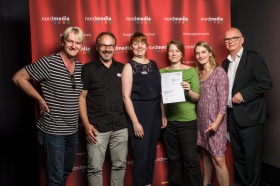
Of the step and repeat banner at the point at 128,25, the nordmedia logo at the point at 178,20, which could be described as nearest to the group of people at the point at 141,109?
the step and repeat banner at the point at 128,25

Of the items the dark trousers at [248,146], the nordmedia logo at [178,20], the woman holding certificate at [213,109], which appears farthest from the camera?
the nordmedia logo at [178,20]

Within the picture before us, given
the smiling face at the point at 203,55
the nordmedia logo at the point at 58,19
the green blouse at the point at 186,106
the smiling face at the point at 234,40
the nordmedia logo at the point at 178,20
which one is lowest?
the green blouse at the point at 186,106

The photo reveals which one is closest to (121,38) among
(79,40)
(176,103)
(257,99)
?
(79,40)

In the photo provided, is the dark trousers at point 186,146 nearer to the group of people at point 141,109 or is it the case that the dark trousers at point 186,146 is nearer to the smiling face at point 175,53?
the group of people at point 141,109

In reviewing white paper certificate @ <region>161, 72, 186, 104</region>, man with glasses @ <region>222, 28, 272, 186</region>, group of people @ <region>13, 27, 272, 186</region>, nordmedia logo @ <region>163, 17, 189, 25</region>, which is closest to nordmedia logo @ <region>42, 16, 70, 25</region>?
group of people @ <region>13, 27, 272, 186</region>

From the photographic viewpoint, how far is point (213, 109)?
266 cm

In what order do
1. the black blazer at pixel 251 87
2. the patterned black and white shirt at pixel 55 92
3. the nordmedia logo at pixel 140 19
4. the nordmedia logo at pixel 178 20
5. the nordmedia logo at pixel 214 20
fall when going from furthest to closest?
1. the nordmedia logo at pixel 214 20
2. the nordmedia logo at pixel 178 20
3. the nordmedia logo at pixel 140 19
4. the black blazer at pixel 251 87
5. the patterned black and white shirt at pixel 55 92

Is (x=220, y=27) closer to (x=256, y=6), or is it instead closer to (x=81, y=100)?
(x=256, y=6)

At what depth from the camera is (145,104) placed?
102 inches

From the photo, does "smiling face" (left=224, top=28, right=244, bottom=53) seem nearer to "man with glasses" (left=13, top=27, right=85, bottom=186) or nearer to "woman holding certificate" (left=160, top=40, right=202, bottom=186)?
"woman holding certificate" (left=160, top=40, right=202, bottom=186)

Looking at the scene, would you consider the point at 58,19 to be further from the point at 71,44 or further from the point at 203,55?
the point at 203,55

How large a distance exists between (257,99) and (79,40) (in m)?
2.00

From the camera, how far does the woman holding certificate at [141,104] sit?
99.6 inches

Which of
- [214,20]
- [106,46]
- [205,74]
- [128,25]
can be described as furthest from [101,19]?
[214,20]
